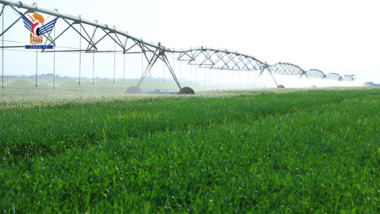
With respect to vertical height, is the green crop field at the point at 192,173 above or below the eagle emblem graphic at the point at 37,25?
below

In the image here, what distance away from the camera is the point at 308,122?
24.8 ft

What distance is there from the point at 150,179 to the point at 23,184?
1310 millimetres

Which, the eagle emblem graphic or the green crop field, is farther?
the eagle emblem graphic

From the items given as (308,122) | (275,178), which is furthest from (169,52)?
(275,178)

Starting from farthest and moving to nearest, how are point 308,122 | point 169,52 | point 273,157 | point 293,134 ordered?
point 169,52, point 308,122, point 293,134, point 273,157

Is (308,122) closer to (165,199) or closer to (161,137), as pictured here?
(161,137)

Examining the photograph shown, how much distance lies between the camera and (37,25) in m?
16.9

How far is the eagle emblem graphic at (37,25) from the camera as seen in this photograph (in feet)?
53.6

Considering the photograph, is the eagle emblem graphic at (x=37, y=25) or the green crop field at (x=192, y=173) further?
the eagle emblem graphic at (x=37, y=25)

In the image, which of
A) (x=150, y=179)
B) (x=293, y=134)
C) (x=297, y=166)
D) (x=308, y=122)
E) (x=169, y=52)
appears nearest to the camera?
(x=150, y=179)

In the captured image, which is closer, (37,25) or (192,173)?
(192,173)

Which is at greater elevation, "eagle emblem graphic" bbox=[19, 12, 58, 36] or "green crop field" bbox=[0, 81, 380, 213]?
"eagle emblem graphic" bbox=[19, 12, 58, 36]

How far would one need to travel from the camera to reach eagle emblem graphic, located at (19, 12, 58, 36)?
16.3m

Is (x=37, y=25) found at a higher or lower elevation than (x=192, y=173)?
higher
